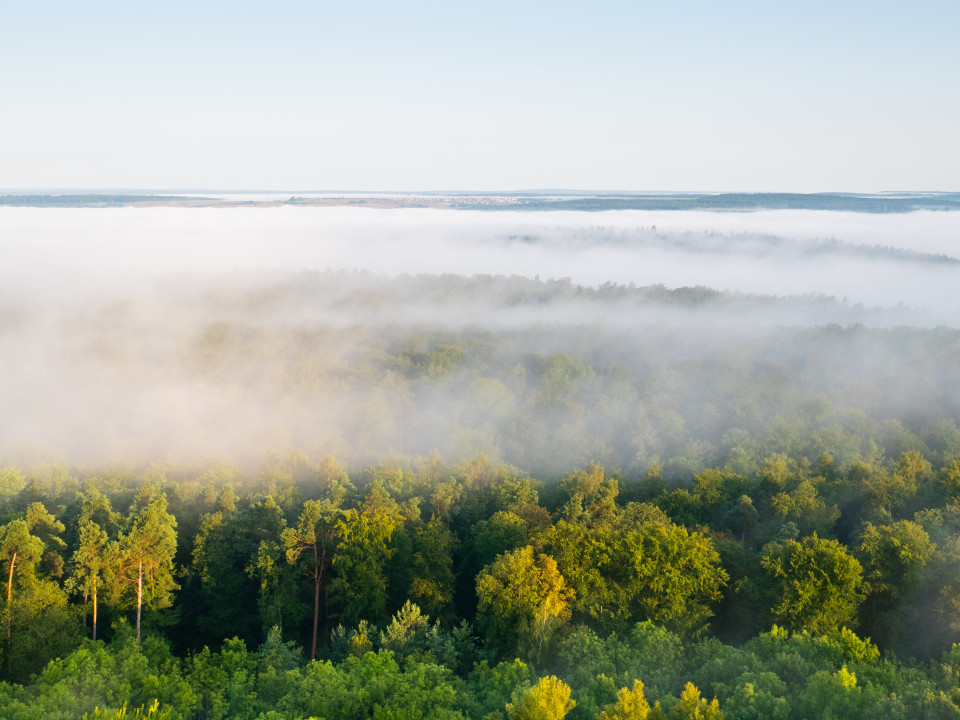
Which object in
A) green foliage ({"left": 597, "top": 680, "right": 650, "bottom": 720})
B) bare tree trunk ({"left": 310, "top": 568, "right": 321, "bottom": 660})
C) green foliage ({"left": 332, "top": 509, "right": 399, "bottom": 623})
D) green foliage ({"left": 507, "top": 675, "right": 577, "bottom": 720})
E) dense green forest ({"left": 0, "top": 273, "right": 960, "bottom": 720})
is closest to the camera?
green foliage ({"left": 597, "top": 680, "right": 650, "bottom": 720})

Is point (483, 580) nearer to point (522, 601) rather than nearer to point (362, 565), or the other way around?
point (522, 601)

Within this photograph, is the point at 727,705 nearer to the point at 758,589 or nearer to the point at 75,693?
the point at 758,589

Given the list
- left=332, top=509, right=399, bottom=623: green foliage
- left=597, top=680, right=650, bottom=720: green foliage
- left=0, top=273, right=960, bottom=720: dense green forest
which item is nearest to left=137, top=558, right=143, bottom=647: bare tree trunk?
left=0, top=273, right=960, bottom=720: dense green forest

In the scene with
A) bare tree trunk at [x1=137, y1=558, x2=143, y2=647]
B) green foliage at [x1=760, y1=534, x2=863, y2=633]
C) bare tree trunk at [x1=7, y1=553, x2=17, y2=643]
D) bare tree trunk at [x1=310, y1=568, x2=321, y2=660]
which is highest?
green foliage at [x1=760, y1=534, x2=863, y2=633]

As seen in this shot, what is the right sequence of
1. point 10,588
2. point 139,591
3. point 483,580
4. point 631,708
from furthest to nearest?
point 139,591, point 483,580, point 10,588, point 631,708

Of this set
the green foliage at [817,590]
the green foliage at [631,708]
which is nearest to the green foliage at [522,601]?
the green foliage at [817,590]

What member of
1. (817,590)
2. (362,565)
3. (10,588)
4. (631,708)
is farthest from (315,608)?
(817,590)

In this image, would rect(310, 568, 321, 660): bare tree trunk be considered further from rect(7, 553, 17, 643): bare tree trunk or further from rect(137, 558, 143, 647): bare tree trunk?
rect(7, 553, 17, 643): bare tree trunk

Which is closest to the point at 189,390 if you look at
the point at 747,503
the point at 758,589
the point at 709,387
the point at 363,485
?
the point at 363,485

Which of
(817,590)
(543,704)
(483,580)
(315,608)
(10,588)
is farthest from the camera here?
(315,608)

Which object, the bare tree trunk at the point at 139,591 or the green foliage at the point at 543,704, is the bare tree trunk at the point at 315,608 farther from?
the green foliage at the point at 543,704

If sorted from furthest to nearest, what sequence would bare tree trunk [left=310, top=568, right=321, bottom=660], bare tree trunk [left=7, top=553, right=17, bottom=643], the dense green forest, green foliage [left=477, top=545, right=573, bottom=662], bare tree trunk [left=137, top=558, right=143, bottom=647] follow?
bare tree trunk [left=310, top=568, right=321, bottom=660] < bare tree trunk [left=137, top=558, right=143, bottom=647] < bare tree trunk [left=7, top=553, right=17, bottom=643] < green foliage [left=477, top=545, right=573, bottom=662] < the dense green forest

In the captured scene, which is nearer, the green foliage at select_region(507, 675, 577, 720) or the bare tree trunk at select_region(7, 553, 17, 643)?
the green foliage at select_region(507, 675, 577, 720)
